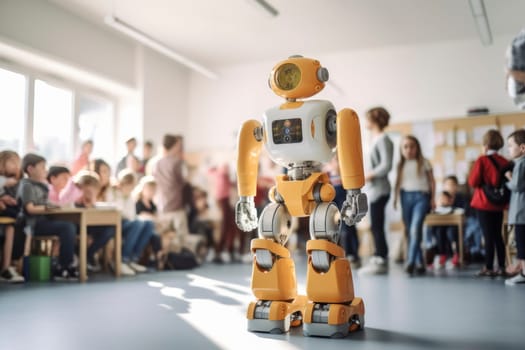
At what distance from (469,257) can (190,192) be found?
345 cm

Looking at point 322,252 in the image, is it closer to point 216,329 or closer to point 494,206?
point 216,329

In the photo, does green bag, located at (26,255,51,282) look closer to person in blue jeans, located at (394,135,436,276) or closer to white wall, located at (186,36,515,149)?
person in blue jeans, located at (394,135,436,276)

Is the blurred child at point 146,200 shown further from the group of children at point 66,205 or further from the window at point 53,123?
the window at point 53,123

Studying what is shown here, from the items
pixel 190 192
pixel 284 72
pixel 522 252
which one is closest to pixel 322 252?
pixel 284 72

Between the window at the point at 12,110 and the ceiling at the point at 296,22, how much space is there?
1106 mm

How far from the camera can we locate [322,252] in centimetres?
246

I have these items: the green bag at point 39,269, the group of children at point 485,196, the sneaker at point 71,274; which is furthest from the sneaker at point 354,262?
the green bag at point 39,269

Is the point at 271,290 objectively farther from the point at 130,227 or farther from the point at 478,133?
the point at 478,133

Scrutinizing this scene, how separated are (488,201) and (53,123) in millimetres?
5262

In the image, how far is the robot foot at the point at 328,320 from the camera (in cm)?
236

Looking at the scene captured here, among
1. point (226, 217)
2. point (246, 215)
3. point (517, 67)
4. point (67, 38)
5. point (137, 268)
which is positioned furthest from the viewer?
point (226, 217)

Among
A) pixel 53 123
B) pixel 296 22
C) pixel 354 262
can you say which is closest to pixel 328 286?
pixel 354 262

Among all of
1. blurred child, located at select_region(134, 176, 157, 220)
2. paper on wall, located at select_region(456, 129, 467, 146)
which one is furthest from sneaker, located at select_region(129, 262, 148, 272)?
paper on wall, located at select_region(456, 129, 467, 146)

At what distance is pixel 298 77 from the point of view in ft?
8.66
